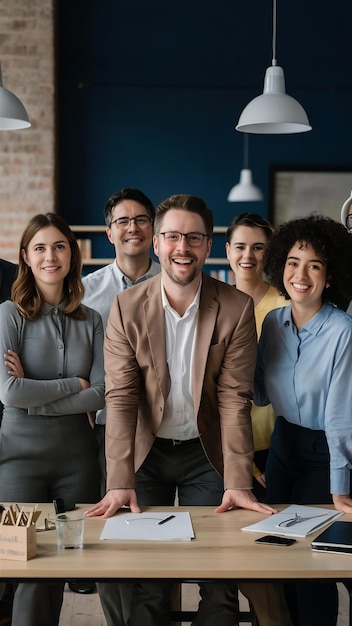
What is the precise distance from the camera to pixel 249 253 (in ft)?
11.2

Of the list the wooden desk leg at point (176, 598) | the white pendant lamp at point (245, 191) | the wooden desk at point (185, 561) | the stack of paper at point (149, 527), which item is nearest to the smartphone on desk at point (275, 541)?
the wooden desk at point (185, 561)

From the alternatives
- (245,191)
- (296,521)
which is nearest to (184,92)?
(245,191)

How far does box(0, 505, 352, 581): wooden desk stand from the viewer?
6.47 ft

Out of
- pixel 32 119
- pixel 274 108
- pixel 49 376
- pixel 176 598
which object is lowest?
pixel 176 598

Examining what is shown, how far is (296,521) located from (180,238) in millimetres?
961

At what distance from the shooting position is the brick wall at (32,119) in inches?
287

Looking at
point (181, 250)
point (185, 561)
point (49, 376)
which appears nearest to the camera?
point (185, 561)

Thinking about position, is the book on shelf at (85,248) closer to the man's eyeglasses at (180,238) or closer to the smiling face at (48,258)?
the smiling face at (48,258)

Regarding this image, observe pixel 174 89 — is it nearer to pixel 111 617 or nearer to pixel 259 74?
pixel 259 74

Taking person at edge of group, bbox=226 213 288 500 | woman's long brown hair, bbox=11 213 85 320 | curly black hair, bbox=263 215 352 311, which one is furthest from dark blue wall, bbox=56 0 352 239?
curly black hair, bbox=263 215 352 311

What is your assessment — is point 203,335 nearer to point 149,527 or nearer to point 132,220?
point 149,527

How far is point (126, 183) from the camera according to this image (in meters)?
8.71

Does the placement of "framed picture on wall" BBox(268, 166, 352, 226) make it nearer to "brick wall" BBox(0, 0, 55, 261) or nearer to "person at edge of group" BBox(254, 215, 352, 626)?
"brick wall" BBox(0, 0, 55, 261)

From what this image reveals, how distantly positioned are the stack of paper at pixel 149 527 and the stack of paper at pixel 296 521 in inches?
7.6
